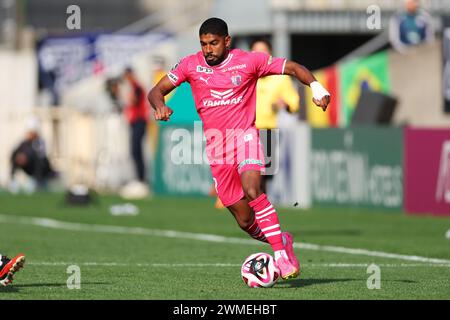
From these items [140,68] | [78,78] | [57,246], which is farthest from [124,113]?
[57,246]

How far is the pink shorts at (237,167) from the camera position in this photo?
11328mm

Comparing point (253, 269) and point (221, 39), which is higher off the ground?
point (221, 39)

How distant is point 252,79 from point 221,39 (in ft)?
1.54

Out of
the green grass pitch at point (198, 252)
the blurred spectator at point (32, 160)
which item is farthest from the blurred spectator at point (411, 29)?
the blurred spectator at point (32, 160)

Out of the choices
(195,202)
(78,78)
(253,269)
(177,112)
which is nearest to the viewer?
(253,269)

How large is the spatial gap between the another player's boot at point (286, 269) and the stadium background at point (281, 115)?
3.83 metres

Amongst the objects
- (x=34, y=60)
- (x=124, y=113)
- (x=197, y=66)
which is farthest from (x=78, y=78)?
(x=197, y=66)

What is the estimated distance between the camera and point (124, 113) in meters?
32.4

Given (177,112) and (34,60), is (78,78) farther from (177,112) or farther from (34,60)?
(177,112)

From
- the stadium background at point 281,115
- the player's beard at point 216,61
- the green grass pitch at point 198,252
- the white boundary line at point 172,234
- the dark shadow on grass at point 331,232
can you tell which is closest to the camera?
the green grass pitch at point 198,252

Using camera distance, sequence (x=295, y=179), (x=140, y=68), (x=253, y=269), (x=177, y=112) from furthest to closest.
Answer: (x=140, y=68) → (x=177, y=112) → (x=295, y=179) → (x=253, y=269)

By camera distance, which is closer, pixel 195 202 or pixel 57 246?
pixel 57 246

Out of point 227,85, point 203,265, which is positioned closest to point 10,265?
point 227,85

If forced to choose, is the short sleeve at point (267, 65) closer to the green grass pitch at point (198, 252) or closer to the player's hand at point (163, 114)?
the player's hand at point (163, 114)
